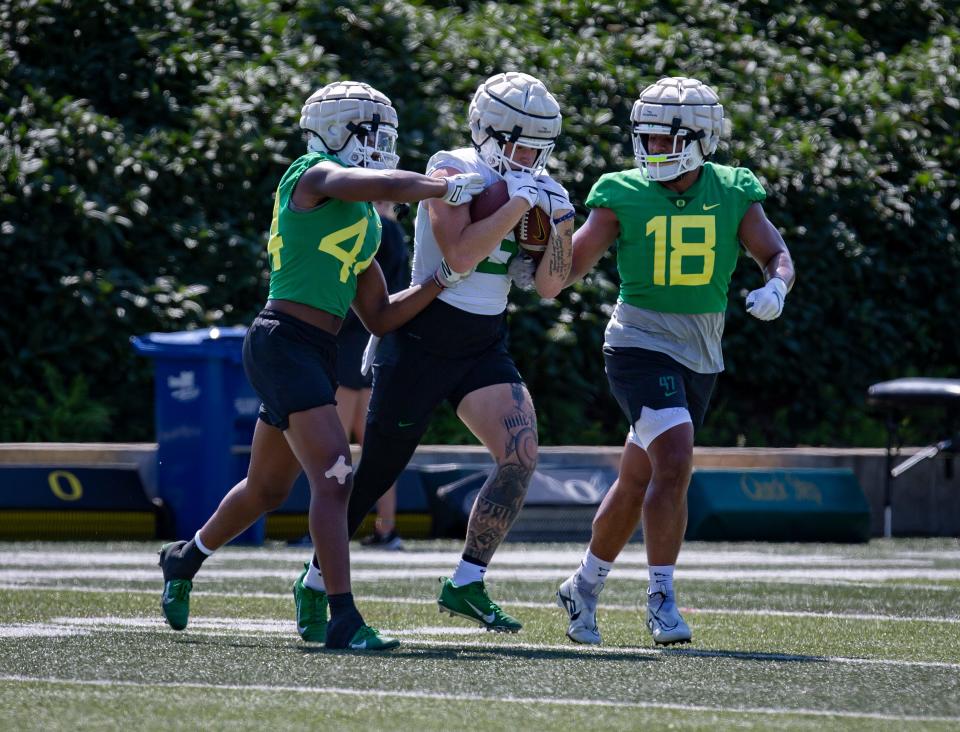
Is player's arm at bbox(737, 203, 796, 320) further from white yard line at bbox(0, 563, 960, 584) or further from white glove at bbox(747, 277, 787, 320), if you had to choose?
white yard line at bbox(0, 563, 960, 584)

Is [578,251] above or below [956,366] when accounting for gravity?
above

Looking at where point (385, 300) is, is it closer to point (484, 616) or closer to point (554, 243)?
point (554, 243)

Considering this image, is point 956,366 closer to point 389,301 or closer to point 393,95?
point 393,95

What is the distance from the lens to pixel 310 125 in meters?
6.14

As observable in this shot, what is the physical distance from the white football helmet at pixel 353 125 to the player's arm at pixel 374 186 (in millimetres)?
131

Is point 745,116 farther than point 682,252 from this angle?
Yes

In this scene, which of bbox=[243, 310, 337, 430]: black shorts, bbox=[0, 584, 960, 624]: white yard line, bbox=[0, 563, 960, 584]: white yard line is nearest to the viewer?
bbox=[243, 310, 337, 430]: black shorts

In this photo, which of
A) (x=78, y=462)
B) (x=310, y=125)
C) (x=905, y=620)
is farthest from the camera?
(x=78, y=462)

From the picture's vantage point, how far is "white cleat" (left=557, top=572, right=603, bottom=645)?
6188mm

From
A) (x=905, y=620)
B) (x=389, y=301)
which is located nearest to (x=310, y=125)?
(x=389, y=301)

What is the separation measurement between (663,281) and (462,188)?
83 centimetres

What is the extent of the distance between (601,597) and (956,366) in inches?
353

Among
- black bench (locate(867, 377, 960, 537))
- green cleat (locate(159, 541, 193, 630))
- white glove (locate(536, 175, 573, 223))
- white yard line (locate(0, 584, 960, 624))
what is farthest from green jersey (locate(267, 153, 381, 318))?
black bench (locate(867, 377, 960, 537))

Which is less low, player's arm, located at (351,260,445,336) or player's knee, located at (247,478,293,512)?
player's arm, located at (351,260,445,336)
